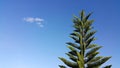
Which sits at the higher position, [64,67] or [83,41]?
[83,41]

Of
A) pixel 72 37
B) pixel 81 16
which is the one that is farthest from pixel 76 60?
pixel 81 16

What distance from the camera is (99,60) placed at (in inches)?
1089

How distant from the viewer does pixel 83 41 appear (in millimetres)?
29141

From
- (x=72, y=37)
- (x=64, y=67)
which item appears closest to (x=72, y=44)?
(x=72, y=37)

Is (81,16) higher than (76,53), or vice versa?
(81,16)

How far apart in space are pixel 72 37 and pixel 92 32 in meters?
2.10

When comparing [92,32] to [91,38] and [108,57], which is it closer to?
[91,38]

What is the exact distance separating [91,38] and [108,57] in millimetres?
2939

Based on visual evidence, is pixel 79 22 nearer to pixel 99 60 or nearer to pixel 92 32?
pixel 92 32

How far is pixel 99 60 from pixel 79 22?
4603mm

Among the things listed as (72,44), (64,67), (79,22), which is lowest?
(64,67)

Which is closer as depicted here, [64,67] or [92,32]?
[64,67]

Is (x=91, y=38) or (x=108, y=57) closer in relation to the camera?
(x=108, y=57)

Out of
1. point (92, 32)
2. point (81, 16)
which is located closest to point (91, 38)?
point (92, 32)
